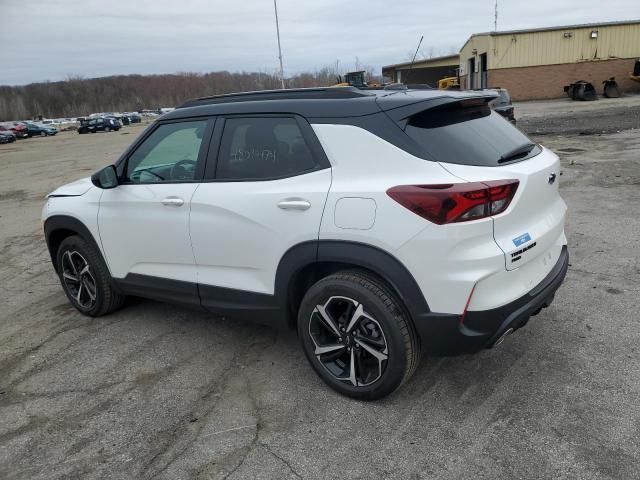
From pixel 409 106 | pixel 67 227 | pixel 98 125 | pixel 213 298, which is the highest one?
pixel 409 106

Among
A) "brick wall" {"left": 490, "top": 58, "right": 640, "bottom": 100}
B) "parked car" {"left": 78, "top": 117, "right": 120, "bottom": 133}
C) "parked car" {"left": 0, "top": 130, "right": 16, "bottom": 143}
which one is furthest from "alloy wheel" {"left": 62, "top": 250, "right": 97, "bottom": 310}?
"parked car" {"left": 78, "top": 117, "right": 120, "bottom": 133}

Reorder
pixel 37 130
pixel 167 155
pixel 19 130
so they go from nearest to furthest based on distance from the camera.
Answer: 1. pixel 167 155
2. pixel 19 130
3. pixel 37 130

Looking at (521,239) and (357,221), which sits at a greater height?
(357,221)

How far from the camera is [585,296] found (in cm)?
444

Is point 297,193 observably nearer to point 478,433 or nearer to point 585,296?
point 478,433

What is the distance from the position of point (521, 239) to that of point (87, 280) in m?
3.65

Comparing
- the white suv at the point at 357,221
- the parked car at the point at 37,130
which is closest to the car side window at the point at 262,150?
the white suv at the point at 357,221

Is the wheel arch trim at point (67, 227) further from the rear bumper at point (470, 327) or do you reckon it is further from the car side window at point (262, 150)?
the rear bumper at point (470, 327)

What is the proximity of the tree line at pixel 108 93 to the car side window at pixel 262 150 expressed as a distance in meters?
126

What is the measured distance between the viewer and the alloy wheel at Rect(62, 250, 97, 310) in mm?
4656

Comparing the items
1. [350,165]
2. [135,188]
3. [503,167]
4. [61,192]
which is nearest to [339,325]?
[350,165]

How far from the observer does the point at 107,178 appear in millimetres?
4156

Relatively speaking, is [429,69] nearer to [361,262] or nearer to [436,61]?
[436,61]

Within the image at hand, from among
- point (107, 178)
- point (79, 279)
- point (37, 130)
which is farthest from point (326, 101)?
point (37, 130)
